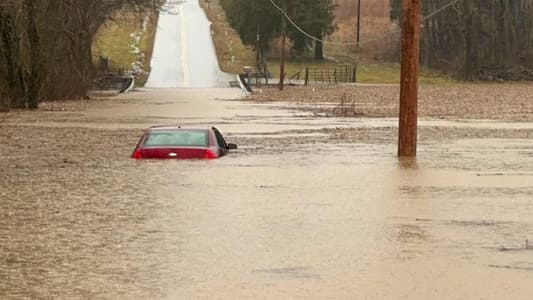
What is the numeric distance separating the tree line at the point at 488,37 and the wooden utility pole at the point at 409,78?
71.2m

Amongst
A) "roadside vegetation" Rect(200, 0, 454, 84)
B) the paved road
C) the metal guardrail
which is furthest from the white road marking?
the metal guardrail

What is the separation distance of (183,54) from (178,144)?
264 feet

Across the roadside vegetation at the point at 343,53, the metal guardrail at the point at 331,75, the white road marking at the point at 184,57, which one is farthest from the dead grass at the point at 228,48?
the metal guardrail at the point at 331,75

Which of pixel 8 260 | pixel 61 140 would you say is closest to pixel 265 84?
pixel 61 140

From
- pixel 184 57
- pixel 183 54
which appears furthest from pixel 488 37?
pixel 183 54

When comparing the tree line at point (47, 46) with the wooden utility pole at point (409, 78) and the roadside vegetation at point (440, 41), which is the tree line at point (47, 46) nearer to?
the wooden utility pole at point (409, 78)

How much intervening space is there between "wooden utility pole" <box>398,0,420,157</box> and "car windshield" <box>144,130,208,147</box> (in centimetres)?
538

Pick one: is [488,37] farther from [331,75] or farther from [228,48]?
[228,48]

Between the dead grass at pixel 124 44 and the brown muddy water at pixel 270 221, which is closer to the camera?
the brown muddy water at pixel 270 221

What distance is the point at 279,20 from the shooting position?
10131 cm

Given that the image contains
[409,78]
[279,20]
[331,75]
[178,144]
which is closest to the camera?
[178,144]

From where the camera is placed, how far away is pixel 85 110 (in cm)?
4875

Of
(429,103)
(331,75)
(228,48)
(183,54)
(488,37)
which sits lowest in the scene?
(331,75)

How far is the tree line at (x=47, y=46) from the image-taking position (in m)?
45.9
